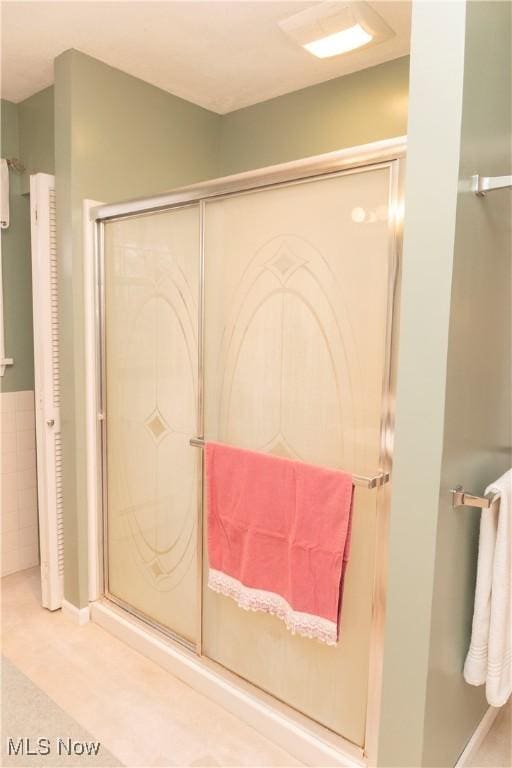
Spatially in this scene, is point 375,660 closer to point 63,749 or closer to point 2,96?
point 63,749

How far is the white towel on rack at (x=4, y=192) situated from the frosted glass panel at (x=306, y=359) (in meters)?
1.43

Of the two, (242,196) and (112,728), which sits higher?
(242,196)

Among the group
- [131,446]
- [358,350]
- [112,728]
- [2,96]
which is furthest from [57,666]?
[2,96]

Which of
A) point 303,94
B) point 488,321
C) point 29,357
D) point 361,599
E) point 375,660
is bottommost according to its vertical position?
point 375,660

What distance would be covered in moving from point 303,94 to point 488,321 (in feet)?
5.71

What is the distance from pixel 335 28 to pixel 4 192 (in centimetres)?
180

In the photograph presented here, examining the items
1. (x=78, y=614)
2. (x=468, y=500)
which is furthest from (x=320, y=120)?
(x=78, y=614)

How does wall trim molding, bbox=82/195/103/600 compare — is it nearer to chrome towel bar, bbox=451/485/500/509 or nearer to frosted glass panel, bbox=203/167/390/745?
frosted glass panel, bbox=203/167/390/745

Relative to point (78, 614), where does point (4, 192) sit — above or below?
above

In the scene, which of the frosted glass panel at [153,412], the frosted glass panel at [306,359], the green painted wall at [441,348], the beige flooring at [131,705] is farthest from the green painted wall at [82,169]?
the green painted wall at [441,348]

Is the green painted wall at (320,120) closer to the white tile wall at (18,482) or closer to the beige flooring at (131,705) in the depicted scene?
the white tile wall at (18,482)

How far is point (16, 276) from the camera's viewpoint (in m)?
2.86

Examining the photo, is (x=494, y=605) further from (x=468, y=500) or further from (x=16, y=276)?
(x=16, y=276)

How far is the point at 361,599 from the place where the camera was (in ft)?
5.25
